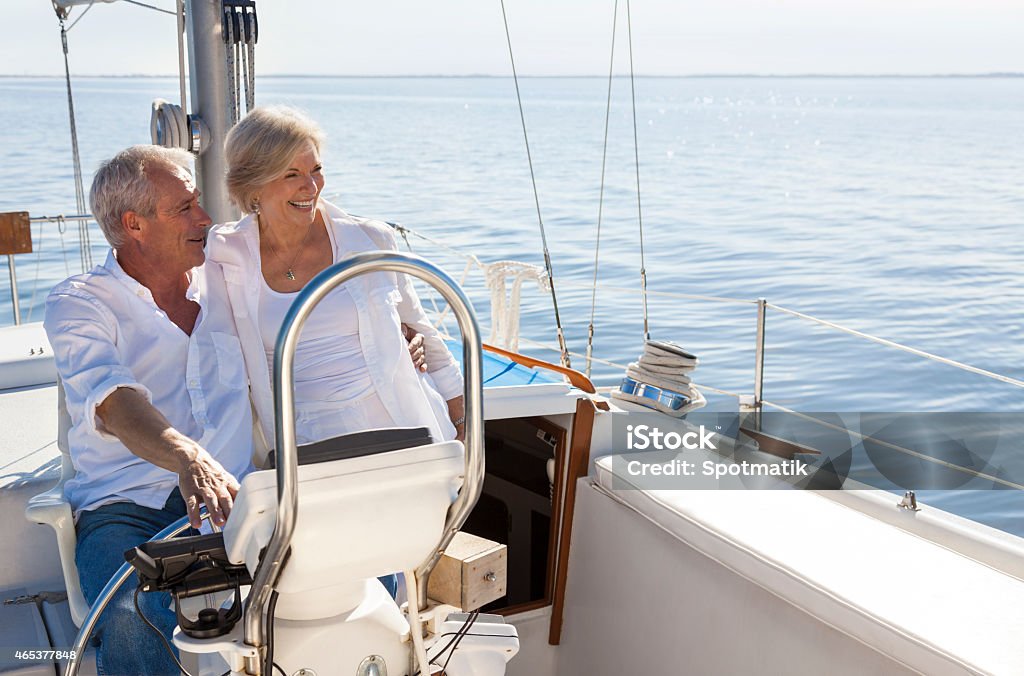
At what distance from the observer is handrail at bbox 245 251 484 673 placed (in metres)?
0.98

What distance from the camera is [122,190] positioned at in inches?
73.0

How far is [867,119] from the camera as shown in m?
38.4

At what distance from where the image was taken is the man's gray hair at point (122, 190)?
1.86 metres

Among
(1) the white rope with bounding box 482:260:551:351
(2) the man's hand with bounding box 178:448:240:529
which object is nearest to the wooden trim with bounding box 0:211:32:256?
(1) the white rope with bounding box 482:260:551:351

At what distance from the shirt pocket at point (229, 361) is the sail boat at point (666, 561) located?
0.45m

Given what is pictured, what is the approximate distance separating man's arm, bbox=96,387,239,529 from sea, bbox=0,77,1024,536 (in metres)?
0.77

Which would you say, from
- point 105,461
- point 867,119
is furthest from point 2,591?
point 867,119

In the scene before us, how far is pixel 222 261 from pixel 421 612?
97 centimetres

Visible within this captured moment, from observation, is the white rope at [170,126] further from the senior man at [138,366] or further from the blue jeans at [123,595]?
the blue jeans at [123,595]

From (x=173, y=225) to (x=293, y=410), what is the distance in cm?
104

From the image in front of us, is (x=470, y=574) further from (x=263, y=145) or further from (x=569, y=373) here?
Result: (x=263, y=145)

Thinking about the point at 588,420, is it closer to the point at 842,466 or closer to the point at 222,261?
the point at 842,466

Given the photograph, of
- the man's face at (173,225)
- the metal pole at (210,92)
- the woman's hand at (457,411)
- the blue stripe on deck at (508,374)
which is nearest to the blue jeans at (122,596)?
the man's face at (173,225)

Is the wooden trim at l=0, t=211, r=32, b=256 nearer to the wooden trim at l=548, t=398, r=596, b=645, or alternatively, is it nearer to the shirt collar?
the shirt collar
